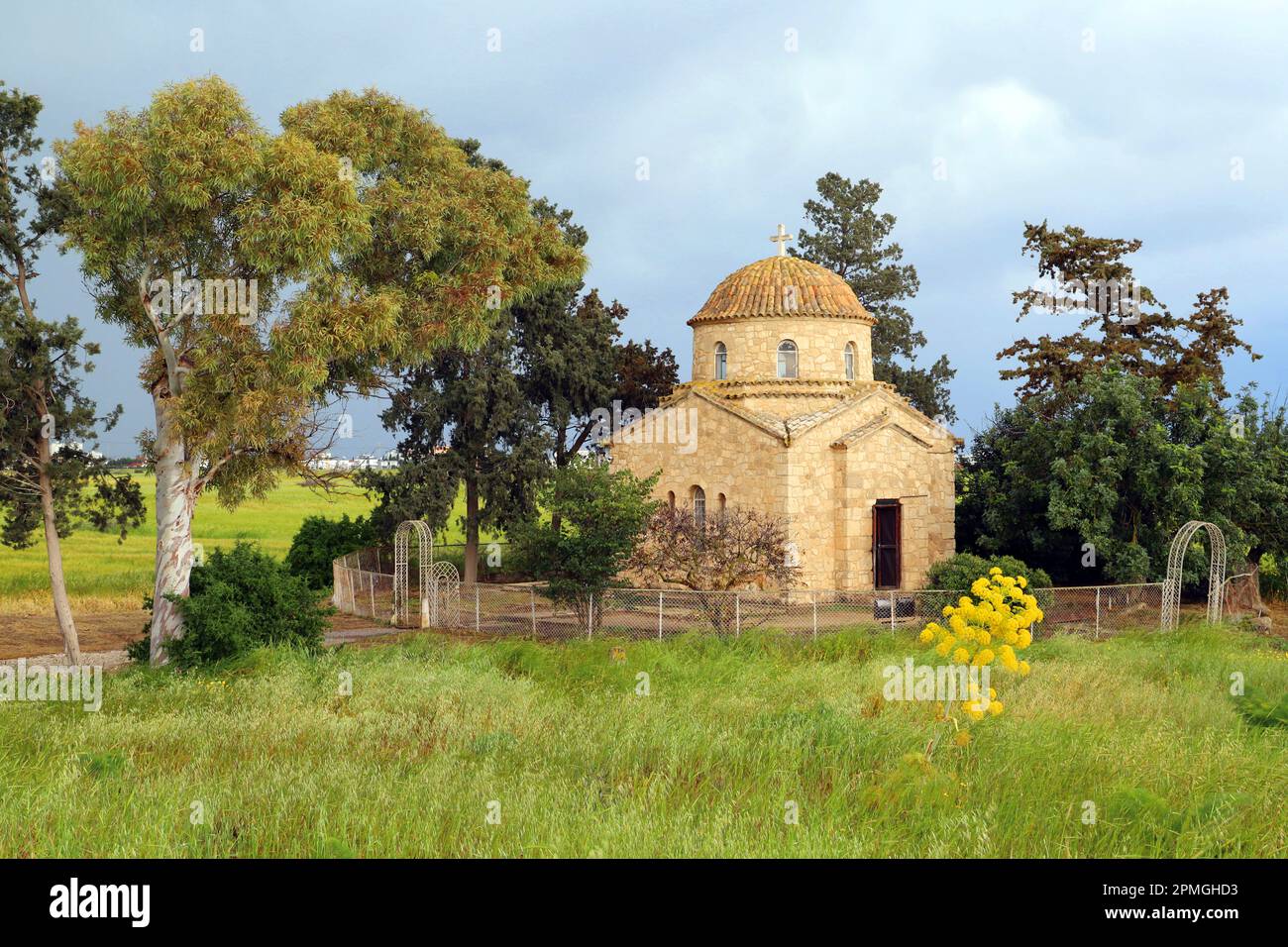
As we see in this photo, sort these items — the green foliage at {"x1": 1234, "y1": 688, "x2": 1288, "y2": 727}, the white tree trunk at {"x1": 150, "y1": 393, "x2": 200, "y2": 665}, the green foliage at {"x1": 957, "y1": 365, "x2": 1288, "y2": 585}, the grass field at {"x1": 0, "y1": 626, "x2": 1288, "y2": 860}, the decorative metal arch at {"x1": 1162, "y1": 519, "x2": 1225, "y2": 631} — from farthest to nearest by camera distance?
the green foliage at {"x1": 957, "y1": 365, "x2": 1288, "y2": 585} → the decorative metal arch at {"x1": 1162, "y1": 519, "x2": 1225, "y2": 631} → the white tree trunk at {"x1": 150, "y1": 393, "x2": 200, "y2": 665} → the green foliage at {"x1": 1234, "y1": 688, "x2": 1288, "y2": 727} → the grass field at {"x1": 0, "y1": 626, "x2": 1288, "y2": 860}

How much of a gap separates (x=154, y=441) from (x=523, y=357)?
1870 cm

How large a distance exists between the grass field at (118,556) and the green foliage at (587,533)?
4460 mm

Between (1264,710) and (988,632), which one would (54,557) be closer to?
(988,632)

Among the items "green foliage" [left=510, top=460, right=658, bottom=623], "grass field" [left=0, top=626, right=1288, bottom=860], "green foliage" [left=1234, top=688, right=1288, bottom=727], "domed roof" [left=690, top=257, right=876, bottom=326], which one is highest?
"domed roof" [left=690, top=257, right=876, bottom=326]

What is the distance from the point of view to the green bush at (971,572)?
1032 inches

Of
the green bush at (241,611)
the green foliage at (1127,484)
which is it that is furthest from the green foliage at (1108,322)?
the green bush at (241,611)

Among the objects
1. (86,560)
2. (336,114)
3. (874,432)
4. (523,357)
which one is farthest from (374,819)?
(86,560)

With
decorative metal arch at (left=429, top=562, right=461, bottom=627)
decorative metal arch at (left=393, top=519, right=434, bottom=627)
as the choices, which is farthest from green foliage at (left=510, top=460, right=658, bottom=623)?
decorative metal arch at (left=393, top=519, right=434, bottom=627)

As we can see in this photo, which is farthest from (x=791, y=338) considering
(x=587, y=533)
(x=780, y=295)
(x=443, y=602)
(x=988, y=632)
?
(x=988, y=632)

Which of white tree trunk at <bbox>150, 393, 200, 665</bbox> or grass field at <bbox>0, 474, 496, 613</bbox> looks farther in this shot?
grass field at <bbox>0, 474, 496, 613</bbox>

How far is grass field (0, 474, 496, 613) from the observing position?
1375 inches

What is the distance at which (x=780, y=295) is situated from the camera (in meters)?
30.7

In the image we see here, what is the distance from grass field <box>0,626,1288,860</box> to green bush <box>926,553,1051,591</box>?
875 cm

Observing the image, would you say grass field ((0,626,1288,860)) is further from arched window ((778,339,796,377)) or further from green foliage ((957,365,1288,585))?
arched window ((778,339,796,377))
